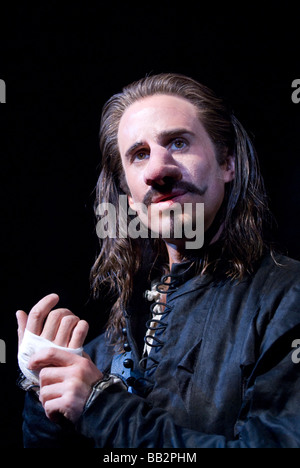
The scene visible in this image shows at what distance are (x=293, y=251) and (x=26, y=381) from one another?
4.18 ft

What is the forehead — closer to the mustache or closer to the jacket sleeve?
the mustache

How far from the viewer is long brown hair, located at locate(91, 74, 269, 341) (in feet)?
5.43

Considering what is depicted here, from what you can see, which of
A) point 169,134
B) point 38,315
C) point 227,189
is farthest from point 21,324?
point 227,189

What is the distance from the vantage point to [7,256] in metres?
2.15

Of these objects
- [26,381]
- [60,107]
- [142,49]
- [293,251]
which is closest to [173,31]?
[142,49]

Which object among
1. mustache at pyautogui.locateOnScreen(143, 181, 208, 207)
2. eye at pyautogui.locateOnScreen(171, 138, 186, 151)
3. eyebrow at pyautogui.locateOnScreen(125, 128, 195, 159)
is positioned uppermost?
eyebrow at pyautogui.locateOnScreen(125, 128, 195, 159)

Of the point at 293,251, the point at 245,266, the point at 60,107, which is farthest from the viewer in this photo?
the point at 60,107

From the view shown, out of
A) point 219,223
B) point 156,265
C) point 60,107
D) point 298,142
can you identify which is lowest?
point 156,265

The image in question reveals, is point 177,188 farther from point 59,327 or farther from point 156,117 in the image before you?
point 59,327

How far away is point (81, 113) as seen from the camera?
91.4 inches

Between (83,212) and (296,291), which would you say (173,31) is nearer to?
(83,212)

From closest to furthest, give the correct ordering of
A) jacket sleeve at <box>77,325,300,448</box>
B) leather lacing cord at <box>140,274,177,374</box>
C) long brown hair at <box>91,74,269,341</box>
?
jacket sleeve at <box>77,325,300,448</box>
leather lacing cord at <box>140,274,177,374</box>
long brown hair at <box>91,74,269,341</box>

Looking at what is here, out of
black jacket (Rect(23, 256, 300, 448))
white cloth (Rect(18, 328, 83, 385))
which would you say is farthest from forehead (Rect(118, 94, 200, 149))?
white cloth (Rect(18, 328, 83, 385))

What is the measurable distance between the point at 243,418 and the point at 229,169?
3.24ft
